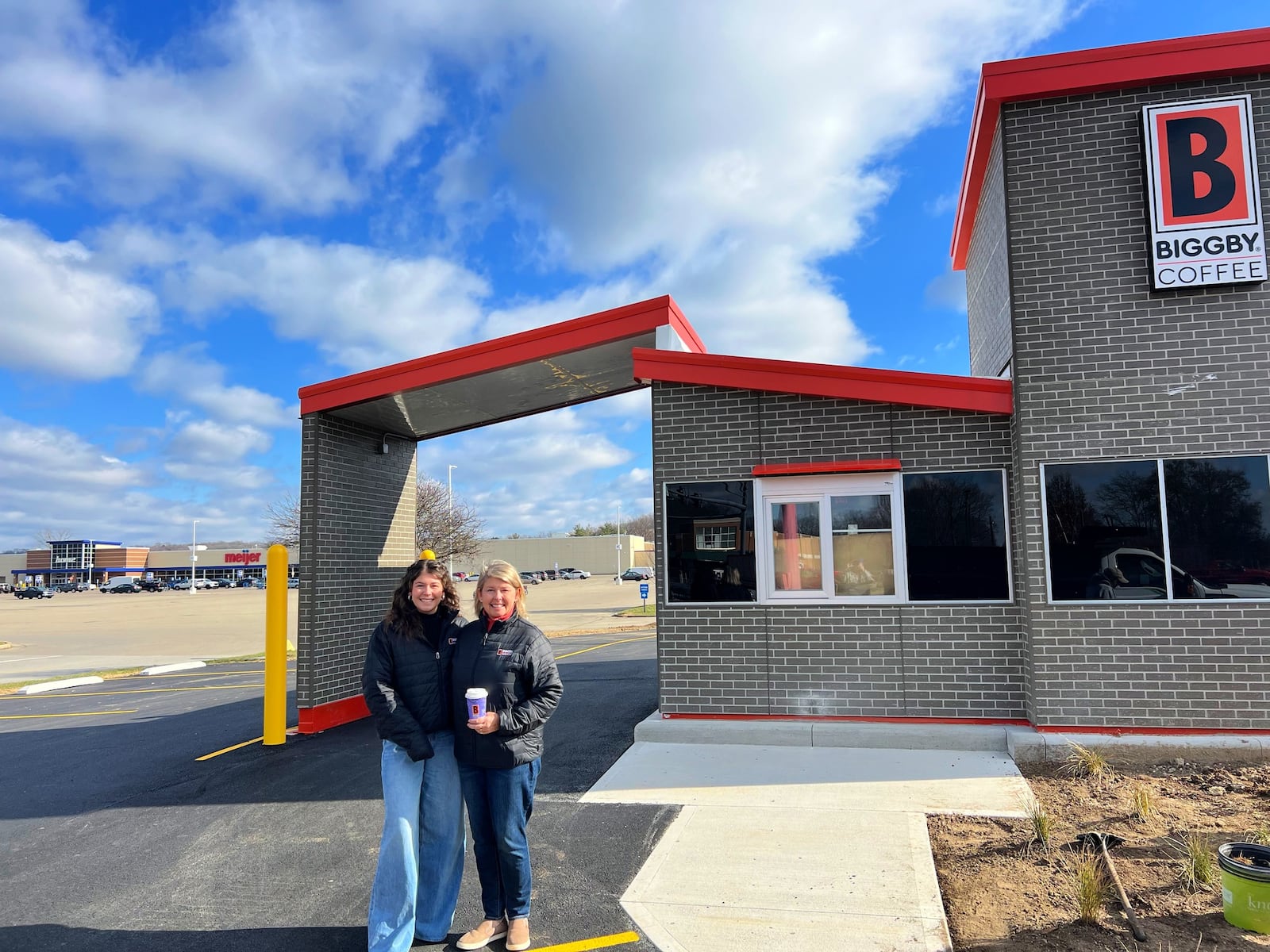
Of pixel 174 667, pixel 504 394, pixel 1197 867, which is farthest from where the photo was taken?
pixel 174 667

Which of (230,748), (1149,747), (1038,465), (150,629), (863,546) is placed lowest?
(150,629)

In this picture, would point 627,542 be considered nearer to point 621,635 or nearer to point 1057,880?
point 621,635

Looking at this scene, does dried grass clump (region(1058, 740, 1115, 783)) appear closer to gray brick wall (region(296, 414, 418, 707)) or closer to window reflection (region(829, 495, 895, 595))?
window reflection (region(829, 495, 895, 595))

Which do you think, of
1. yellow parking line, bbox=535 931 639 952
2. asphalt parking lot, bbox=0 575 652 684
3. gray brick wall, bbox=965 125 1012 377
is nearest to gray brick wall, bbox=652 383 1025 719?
gray brick wall, bbox=965 125 1012 377

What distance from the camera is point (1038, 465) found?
727cm

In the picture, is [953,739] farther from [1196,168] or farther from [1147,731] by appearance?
[1196,168]

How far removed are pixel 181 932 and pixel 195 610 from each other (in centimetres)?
4408

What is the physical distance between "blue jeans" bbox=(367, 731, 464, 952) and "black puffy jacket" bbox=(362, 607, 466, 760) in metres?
0.10

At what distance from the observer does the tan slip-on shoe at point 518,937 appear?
3.96 meters

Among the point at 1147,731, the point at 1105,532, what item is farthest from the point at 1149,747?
the point at 1105,532

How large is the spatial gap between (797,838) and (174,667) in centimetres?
1702

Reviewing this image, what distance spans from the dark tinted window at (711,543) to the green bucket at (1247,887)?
4.48 meters

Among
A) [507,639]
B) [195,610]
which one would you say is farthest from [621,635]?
[195,610]

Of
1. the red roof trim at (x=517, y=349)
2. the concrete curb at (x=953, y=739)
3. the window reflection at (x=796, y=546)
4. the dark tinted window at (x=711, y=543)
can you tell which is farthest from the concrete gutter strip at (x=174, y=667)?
the window reflection at (x=796, y=546)
